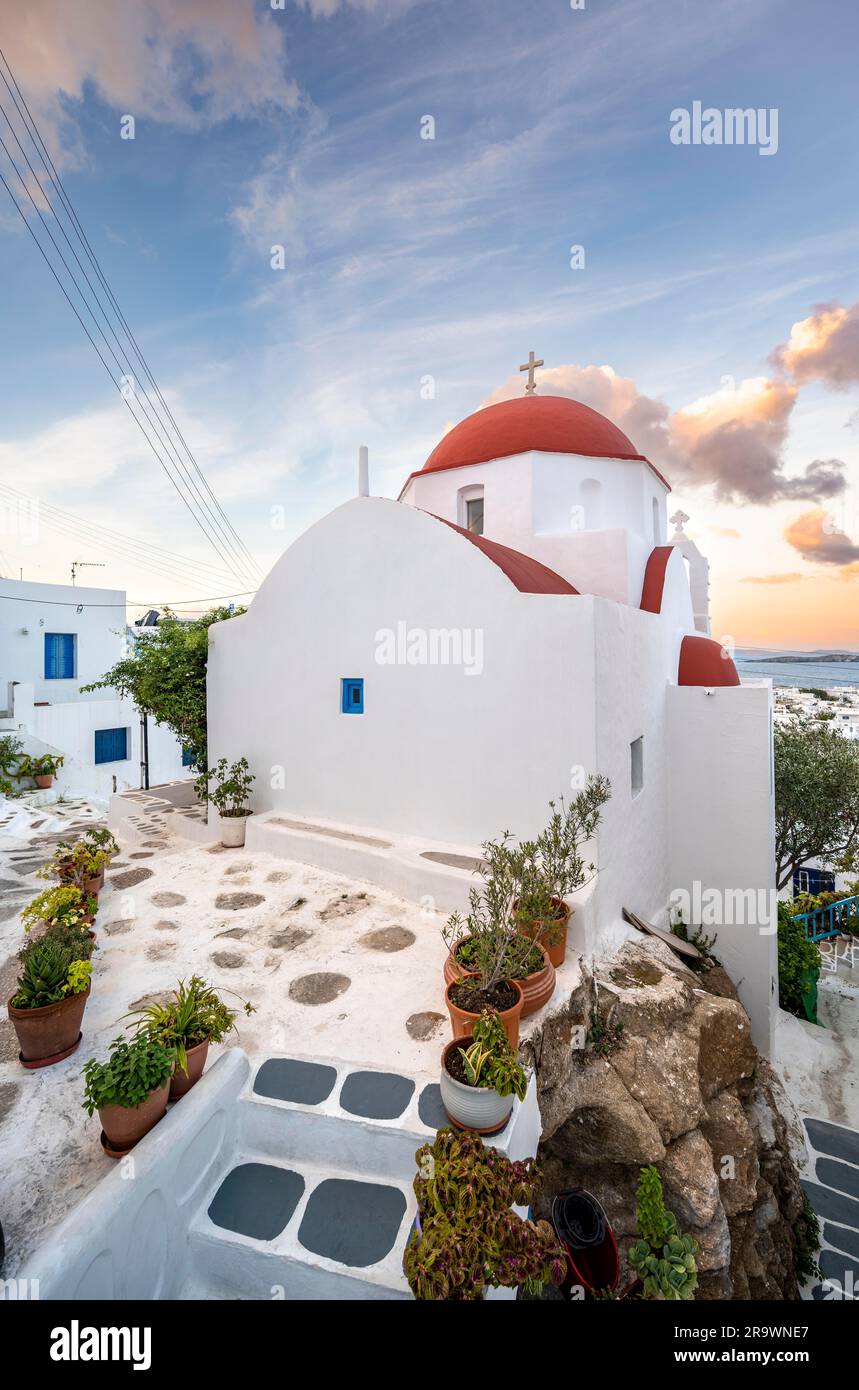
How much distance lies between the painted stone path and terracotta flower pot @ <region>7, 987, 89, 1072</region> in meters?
9.26

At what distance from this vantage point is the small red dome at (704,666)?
10.6m

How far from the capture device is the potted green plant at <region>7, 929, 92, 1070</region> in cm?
383

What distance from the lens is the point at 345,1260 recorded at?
289 centimetres

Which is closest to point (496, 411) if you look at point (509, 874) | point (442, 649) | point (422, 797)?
point (442, 649)

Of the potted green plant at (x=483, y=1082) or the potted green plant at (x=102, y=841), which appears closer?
the potted green plant at (x=483, y=1082)

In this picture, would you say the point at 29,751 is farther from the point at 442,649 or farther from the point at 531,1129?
the point at 531,1129

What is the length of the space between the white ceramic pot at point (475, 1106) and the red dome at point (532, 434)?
10.1 meters

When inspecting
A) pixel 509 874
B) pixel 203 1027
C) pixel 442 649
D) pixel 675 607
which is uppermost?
pixel 675 607

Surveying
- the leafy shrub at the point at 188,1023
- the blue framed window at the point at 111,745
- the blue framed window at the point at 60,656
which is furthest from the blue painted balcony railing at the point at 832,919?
the blue framed window at the point at 60,656

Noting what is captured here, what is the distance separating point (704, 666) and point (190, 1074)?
10.2 m

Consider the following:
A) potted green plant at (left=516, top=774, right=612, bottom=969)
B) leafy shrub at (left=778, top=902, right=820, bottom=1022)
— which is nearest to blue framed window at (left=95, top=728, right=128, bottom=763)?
potted green plant at (left=516, top=774, right=612, bottom=969)

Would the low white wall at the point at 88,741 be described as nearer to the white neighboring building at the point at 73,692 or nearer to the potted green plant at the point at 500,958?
the white neighboring building at the point at 73,692

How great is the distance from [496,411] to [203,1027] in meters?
11.5
